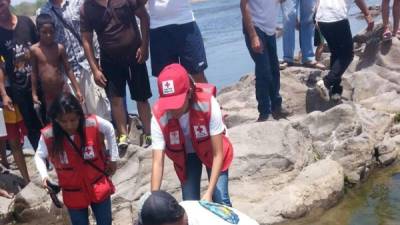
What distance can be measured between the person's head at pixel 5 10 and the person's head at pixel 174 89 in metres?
2.69

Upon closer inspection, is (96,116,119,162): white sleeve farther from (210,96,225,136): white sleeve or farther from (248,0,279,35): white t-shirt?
(248,0,279,35): white t-shirt

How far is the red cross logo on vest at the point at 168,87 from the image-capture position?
3.40 meters

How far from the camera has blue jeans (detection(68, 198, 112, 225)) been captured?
4031mm

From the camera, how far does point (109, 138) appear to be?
399 cm

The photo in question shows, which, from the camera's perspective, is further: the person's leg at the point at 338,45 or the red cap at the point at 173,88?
the person's leg at the point at 338,45

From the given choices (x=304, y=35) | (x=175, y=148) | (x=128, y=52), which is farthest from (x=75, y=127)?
(x=304, y=35)

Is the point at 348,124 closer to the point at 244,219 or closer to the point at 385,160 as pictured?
the point at 385,160

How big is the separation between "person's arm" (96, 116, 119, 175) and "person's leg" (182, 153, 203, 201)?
475 millimetres

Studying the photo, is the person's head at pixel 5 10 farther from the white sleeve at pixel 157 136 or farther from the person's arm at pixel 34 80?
→ the white sleeve at pixel 157 136

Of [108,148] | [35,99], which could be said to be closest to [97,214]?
[108,148]

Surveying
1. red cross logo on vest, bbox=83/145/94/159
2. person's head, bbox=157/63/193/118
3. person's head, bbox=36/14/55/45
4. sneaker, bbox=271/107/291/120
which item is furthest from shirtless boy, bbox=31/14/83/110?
person's head, bbox=157/63/193/118

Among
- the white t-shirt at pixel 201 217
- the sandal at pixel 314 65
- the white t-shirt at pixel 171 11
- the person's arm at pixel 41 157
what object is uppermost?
the white t-shirt at pixel 171 11

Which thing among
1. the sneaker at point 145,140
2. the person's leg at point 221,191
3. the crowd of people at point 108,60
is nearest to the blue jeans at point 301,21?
the crowd of people at point 108,60

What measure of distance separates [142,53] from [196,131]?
202 centimetres
